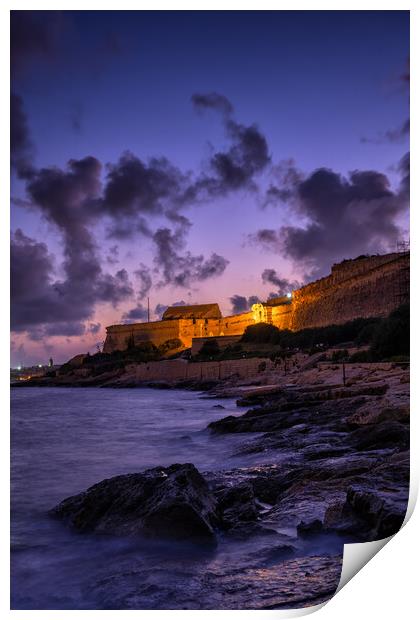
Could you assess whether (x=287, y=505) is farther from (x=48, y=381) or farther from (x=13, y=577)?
(x=48, y=381)

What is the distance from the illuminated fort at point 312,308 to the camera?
1889cm

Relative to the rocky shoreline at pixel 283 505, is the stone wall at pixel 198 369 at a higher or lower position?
lower

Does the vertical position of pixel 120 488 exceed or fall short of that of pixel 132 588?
it exceeds it

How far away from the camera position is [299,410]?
613 centimetres

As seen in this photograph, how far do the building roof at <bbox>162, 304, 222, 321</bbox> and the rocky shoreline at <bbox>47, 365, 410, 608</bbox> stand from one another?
33.2 m

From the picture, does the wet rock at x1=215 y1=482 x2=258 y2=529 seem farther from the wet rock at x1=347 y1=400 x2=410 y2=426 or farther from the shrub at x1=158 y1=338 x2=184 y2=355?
the shrub at x1=158 y1=338 x2=184 y2=355

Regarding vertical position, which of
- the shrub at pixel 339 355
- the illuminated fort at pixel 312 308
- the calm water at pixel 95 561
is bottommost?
the calm water at pixel 95 561

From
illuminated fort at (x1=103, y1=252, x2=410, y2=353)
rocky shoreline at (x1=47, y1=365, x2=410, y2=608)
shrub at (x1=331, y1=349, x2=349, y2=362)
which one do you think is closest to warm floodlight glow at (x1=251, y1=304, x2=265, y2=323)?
illuminated fort at (x1=103, y1=252, x2=410, y2=353)

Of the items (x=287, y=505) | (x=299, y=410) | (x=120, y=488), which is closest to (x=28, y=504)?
(x=120, y=488)

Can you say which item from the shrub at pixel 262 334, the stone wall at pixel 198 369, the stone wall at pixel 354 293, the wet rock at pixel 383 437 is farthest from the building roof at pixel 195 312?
the wet rock at pixel 383 437

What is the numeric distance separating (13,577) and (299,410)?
4.29 m

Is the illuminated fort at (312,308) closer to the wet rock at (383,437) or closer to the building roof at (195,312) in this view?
the building roof at (195,312)

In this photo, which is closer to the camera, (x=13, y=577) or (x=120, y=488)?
(x=13, y=577)

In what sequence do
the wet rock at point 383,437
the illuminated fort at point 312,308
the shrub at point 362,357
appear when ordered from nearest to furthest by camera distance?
the wet rock at point 383,437, the shrub at point 362,357, the illuminated fort at point 312,308
